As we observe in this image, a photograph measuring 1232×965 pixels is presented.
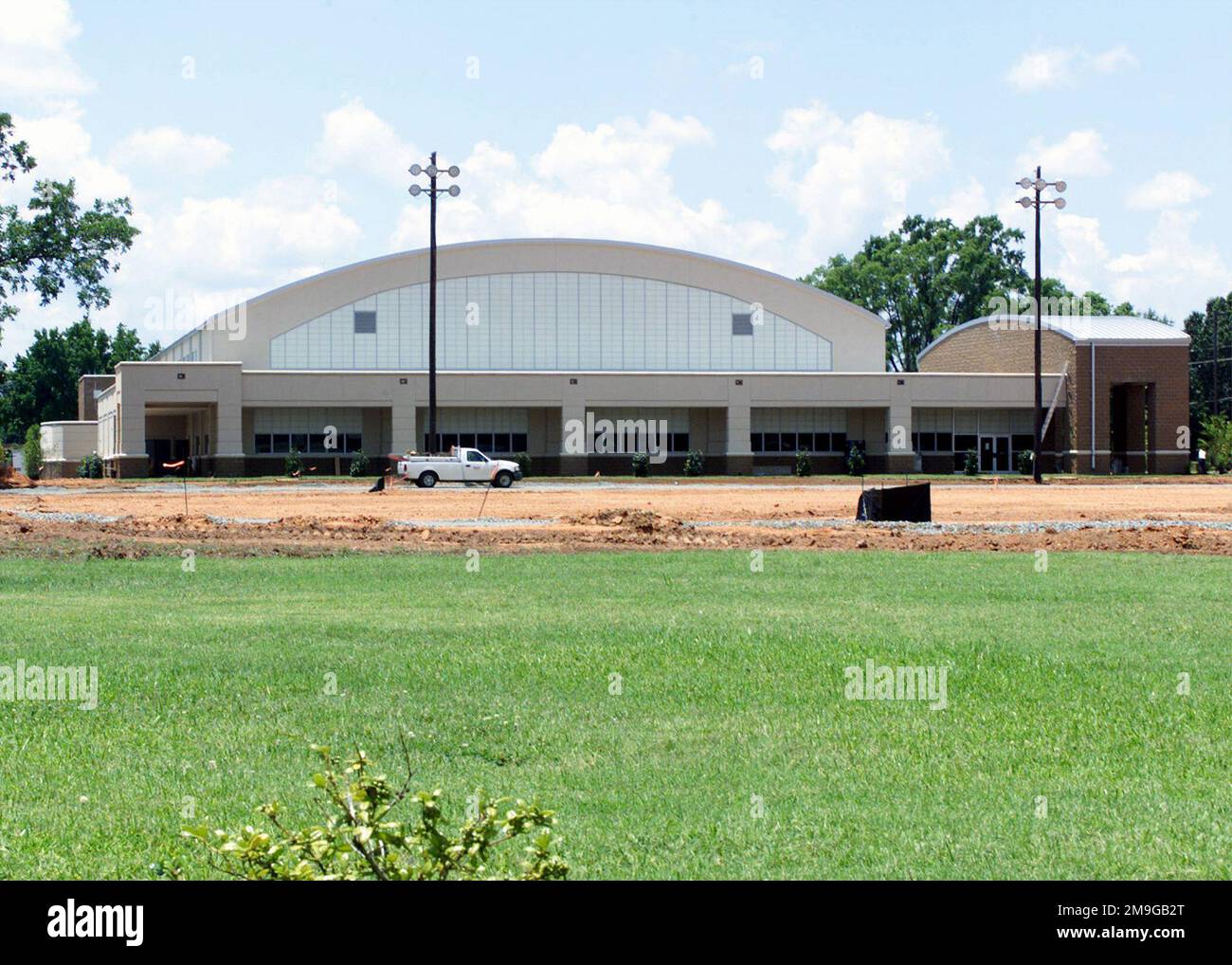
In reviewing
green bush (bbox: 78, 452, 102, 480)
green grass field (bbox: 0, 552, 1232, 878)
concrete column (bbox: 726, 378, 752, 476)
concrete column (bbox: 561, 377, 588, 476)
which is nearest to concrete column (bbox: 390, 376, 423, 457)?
concrete column (bbox: 561, 377, 588, 476)

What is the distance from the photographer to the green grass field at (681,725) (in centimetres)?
711

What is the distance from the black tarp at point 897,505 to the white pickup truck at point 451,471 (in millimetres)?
26397

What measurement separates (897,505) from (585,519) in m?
7.51

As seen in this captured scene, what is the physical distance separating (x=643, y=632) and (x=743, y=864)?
23.9 ft

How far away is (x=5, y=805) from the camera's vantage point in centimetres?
778

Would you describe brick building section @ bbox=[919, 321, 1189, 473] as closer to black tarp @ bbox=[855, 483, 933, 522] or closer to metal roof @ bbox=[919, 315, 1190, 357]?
metal roof @ bbox=[919, 315, 1190, 357]

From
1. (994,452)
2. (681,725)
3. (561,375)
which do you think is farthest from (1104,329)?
(681,725)

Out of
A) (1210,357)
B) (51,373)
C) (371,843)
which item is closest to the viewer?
(371,843)

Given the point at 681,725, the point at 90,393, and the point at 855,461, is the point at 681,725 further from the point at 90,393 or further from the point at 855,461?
the point at 90,393

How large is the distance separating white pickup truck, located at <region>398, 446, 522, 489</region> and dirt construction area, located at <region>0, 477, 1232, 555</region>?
2.46 ft

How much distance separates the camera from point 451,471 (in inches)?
2339

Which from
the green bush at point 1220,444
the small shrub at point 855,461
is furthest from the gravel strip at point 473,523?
the green bush at point 1220,444
